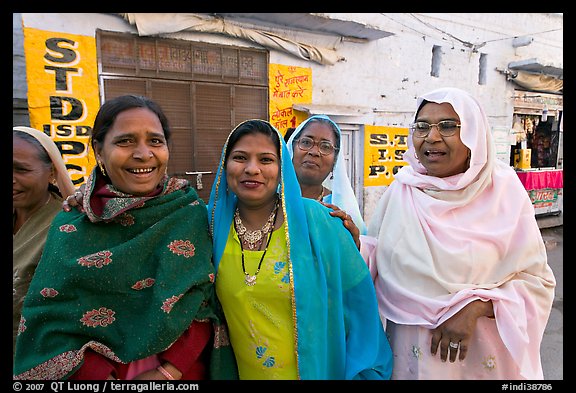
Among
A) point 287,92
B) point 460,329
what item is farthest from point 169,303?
point 287,92

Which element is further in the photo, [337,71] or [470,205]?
[337,71]

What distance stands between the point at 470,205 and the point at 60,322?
191cm

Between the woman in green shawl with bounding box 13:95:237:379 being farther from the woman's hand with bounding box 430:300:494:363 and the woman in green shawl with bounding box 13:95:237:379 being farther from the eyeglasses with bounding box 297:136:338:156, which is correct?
the eyeglasses with bounding box 297:136:338:156

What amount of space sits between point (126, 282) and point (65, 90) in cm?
427

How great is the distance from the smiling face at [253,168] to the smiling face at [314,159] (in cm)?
81

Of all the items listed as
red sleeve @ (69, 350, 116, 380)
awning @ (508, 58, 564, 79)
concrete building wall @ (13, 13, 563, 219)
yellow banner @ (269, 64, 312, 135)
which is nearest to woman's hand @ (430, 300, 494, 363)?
red sleeve @ (69, 350, 116, 380)

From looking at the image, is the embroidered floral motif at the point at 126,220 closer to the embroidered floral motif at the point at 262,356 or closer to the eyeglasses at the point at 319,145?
the embroidered floral motif at the point at 262,356

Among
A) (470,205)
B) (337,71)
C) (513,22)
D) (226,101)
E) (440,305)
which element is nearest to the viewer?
(440,305)

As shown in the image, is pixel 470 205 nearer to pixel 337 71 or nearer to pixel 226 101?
pixel 226 101

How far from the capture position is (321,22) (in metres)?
6.11

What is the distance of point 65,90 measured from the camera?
464 centimetres

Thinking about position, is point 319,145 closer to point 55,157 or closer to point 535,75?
point 55,157

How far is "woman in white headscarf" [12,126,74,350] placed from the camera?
1.69 metres
